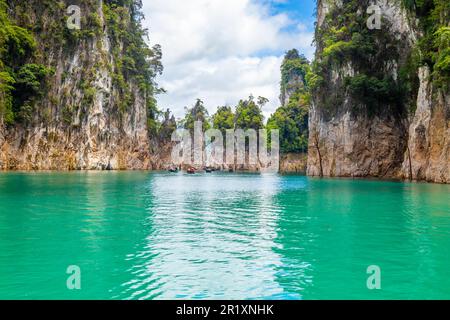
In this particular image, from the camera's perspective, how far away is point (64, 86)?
58.0 metres

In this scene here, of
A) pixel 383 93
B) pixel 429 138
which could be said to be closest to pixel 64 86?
pixel 383 93

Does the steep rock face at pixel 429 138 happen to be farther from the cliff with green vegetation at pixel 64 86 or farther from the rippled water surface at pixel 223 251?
the cliff with green vegetation at pixel 64 86

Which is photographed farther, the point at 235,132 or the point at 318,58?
the point at 235,132

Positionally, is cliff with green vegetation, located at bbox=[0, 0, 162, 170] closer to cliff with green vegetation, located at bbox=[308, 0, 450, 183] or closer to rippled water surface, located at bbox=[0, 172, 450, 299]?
cliff with green vegetation, located at bbox=[308, 0, 450, 183]

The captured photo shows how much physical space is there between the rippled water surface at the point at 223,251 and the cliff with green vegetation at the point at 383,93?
16.1m

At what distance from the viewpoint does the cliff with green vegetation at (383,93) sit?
102ft

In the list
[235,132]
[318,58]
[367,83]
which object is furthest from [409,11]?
[235,132]

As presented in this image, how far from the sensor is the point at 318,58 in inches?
2132

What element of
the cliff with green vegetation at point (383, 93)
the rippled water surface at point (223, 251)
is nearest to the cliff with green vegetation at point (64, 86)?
the cliff with green vegetation at point (383, 93)

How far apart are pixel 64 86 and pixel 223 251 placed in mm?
54110

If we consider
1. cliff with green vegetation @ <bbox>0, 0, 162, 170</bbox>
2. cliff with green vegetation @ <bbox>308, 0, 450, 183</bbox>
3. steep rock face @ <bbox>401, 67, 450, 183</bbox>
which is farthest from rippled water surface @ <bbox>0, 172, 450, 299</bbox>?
cliff with green vegetation @ <bbox>0, 0, 162, 170</bbox>

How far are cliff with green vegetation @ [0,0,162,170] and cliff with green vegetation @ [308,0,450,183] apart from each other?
3081 centimetres
